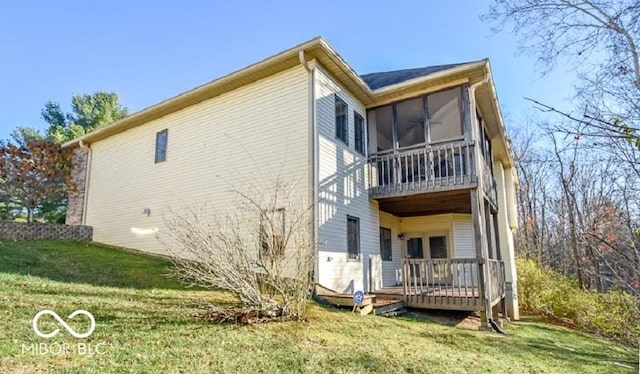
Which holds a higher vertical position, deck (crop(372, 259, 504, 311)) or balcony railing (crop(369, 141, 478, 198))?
balcony railing (crop(369, 141, 478, 198))

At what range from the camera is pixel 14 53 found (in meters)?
14.6

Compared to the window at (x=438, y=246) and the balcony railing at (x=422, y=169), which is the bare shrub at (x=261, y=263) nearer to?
the balcony railing at (x=422, y=169)

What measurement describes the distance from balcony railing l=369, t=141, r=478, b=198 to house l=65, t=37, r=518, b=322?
0.04m

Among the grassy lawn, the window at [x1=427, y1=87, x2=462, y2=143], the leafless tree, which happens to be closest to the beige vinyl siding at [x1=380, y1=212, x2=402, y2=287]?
the window at [x1=427, y1=87, x2=462, y2=143]

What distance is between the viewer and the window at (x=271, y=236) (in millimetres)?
5801

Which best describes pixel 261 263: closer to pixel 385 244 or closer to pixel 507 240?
pixel 385 244

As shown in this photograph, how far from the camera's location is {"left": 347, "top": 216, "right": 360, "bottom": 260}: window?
9.41 m

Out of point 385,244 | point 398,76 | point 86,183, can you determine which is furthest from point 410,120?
point 86,183

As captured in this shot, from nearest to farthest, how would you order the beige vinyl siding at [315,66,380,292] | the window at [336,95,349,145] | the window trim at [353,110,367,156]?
the beige vinyl siding at [315,66,380,292] → the window at [336,95,349,145] → the window trim at [353,110,367,156]

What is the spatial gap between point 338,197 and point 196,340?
17.5 feet

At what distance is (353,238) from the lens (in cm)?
964

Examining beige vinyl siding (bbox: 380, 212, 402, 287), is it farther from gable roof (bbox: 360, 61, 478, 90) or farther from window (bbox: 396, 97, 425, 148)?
gable roof (bbox: 360, 61, 478, 90)

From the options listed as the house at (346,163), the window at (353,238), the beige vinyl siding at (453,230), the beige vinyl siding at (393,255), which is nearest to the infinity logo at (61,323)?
the house at (346,163)

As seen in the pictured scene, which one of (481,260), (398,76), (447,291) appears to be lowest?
(447,291)
